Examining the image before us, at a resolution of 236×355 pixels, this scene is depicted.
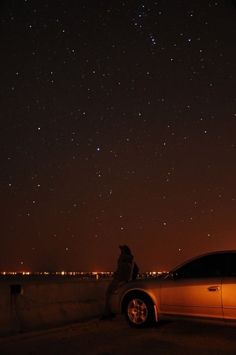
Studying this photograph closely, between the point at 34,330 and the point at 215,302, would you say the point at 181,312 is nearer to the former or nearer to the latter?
the point at 215,302

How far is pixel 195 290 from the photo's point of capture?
34.1 feet

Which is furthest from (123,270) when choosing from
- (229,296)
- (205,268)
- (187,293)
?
(229,296)

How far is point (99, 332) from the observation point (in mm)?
10273

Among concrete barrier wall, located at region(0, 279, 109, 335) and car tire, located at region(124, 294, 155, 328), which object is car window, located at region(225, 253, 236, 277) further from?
concrete barrier wall, located at region(0, 279, 109, 335)

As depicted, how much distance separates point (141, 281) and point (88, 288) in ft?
5.59

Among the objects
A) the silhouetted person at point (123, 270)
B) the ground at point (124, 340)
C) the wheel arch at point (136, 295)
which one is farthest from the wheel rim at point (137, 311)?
the silhouetted person at point (123, 270)

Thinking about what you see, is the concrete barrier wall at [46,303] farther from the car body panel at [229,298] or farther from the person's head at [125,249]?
the car body panel at [229,298]

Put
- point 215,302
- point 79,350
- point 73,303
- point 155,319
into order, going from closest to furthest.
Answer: point 79,350 → point 215,302 → point 155,319 → point 73,303

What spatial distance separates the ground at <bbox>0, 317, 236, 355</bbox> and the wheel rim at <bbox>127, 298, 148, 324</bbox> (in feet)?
0.76

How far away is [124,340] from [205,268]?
217 centimetres

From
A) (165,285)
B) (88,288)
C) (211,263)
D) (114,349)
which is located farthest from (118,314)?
(114,349)

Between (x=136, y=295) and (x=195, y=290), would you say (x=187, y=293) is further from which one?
(x=136, y=295)

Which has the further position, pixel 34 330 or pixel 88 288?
pixel 88 288

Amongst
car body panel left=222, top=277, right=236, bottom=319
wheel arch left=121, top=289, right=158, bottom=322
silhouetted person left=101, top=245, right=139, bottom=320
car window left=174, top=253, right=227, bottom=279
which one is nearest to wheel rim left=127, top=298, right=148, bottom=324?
wheel arch left=121, top=289, right=158, bottom=322
